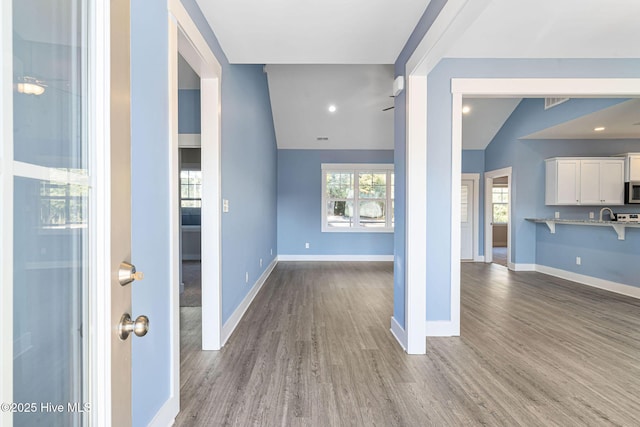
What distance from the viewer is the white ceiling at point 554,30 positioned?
2133 millimetres

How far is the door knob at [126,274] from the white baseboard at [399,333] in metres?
2.27

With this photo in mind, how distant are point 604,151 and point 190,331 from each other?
7653mm

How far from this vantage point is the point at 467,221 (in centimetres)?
674

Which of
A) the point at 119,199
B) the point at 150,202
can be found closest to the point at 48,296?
the point at 119,199

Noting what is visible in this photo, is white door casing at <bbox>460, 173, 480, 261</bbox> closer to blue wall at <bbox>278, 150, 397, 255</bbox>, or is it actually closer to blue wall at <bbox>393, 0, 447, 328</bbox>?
blue wall at <bbox>278, 150, 397, 255</bbox>

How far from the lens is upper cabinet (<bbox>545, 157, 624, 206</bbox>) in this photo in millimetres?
5383

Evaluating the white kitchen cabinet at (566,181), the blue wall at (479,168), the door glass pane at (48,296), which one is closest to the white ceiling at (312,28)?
the door glass pane at (48,296)

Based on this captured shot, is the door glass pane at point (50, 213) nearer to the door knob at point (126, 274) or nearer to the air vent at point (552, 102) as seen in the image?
the door knob at point (126, 274)

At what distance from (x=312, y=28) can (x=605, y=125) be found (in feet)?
17.6

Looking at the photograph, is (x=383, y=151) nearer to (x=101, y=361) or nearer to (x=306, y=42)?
(x=306, y=42)

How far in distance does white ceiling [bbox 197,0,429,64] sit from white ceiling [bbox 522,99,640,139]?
369 centimetres

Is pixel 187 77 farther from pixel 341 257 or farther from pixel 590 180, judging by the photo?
pixel 590 180

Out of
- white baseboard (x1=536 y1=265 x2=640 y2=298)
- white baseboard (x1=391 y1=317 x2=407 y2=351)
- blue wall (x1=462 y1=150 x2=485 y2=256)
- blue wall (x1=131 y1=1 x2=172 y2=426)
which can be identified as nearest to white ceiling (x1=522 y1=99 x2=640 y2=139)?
blue wall (x1=462 y1=150 x2=485 y2=256)

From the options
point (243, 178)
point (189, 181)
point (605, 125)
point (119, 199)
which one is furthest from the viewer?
point (189, 181)
